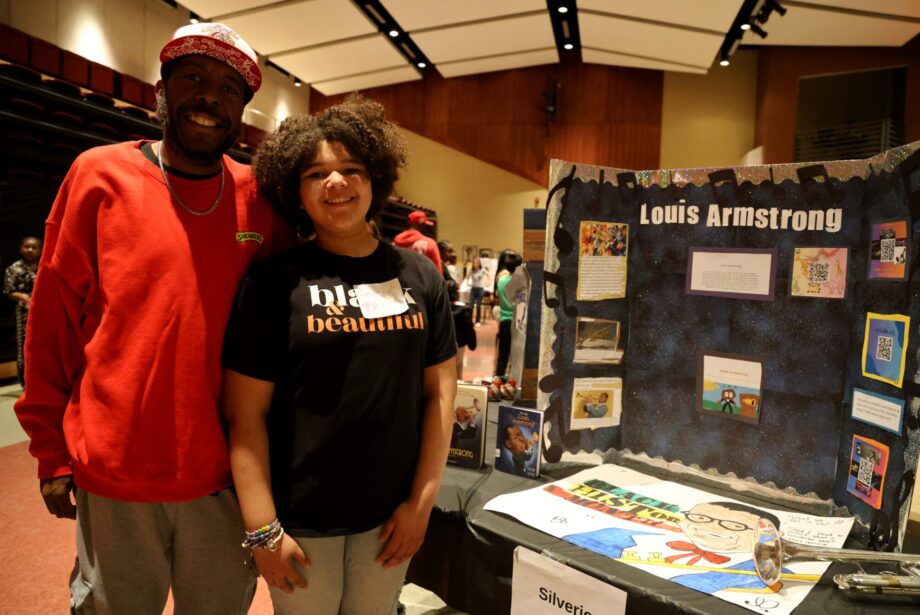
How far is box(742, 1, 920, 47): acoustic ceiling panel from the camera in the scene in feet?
23.8

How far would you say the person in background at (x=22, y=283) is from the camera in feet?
15.2

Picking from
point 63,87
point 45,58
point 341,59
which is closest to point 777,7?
point 341,59

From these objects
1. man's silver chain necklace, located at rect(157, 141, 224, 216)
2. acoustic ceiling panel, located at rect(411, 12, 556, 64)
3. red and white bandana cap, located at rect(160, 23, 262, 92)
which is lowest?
man's silver chain necklace, located at rect(157, 141, 224, 216)

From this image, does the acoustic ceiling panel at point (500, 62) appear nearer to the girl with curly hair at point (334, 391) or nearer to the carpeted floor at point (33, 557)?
the carpeted floor at point (33, 557)

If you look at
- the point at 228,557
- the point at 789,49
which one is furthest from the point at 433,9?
the point at 228,557

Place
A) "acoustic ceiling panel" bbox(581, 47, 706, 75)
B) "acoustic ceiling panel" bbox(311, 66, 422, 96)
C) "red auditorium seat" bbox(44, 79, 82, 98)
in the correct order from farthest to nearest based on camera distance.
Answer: "acoustic ceiling panel" bbox(311, 66, 422, 96)
"acoustic ceiling panel" bbox(581, 47, 706, 75)
"red auditorium seat" bbox(44, 79, 82, 98)

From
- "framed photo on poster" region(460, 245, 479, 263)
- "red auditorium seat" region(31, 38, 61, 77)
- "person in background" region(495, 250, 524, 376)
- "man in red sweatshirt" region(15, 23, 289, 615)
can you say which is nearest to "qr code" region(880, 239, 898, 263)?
"person in background" region(495, 250, 524, 376)

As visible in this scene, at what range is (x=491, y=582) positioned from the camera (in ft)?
3.93

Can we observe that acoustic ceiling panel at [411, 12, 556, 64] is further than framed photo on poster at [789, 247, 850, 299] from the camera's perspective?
Yes

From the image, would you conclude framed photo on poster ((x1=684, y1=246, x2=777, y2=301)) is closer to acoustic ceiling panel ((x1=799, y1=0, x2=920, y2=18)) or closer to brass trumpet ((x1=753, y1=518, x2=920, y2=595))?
brass trumpet ((x1=753, y1=518, x2=920, y2=595))

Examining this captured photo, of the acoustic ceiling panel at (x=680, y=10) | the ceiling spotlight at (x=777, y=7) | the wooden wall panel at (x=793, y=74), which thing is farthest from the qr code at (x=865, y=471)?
the wooden wall panel at (x=793, y=74)

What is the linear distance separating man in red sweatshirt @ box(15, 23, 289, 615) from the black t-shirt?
0.12 metres

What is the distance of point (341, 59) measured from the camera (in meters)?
10.1

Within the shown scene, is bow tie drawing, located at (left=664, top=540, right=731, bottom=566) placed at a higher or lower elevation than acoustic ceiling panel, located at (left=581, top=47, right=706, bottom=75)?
lower
